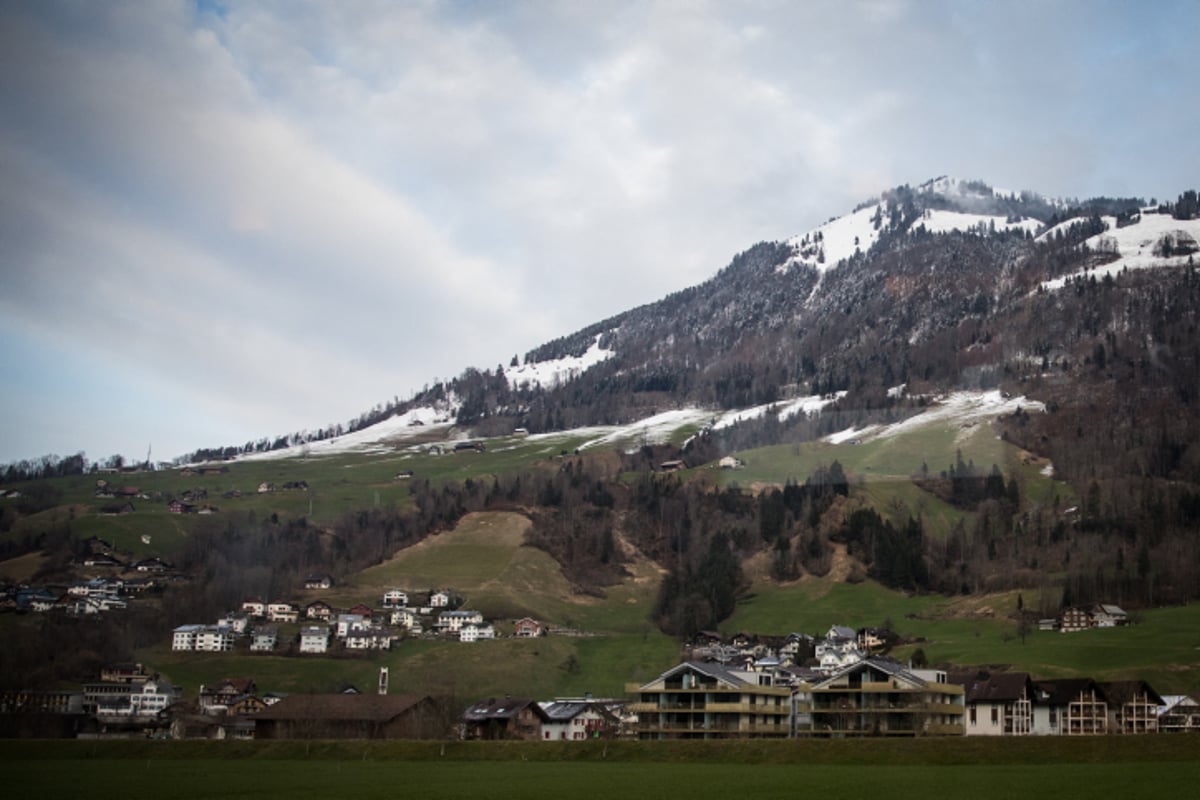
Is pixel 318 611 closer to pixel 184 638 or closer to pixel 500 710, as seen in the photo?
pixel 184 638

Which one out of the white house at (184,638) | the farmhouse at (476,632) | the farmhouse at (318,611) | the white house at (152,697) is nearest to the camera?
the white house at (152,697)

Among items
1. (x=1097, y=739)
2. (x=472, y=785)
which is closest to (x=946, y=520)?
(x=1097, y=739)

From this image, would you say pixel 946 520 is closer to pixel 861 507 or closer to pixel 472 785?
pixel 861 507

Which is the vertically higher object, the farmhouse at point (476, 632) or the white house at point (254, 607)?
the white house at point (254, 607)

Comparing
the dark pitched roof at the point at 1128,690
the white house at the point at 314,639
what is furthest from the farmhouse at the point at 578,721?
the white house at the point at 314,639

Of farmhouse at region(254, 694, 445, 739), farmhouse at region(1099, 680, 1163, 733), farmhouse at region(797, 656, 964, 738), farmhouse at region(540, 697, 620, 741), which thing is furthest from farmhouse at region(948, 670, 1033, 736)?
farmhouse at region(254, 694, 445, 739)

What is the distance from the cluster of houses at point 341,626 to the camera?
443 ft

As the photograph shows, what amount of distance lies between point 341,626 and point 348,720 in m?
65.0

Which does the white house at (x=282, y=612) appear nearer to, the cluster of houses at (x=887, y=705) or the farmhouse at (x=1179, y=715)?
the cluster of houses at (x=887, y=705)

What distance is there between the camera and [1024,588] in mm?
143375

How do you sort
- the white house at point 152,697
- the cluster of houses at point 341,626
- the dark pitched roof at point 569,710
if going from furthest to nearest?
the cluster of houses at point 341,626 → the white house at point 152,697 → the dark pitched roof at point 569,710

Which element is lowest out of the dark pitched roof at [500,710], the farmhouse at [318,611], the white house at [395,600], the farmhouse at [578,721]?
the farmhouse at [578,721]

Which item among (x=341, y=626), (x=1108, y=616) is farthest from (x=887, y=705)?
(x=341, y=626)

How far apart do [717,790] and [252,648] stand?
106m
